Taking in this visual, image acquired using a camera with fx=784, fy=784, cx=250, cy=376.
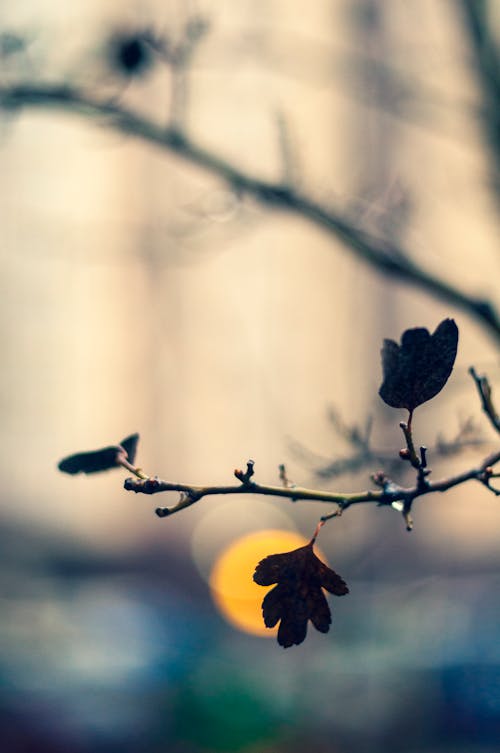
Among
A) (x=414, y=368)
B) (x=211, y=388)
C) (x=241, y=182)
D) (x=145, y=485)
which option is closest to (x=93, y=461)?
(x=145, y=485)

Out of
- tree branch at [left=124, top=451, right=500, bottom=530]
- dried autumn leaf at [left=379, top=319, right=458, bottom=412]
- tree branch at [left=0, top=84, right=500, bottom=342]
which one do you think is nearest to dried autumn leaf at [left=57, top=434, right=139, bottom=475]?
tree branch at [left=124, top=451, right=500, bottom=530]

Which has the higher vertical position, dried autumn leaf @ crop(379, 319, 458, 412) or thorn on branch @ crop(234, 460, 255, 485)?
dried autumn leaf @ crop(379, 319, 458, 412)

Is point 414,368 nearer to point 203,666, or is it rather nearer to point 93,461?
point 93,461

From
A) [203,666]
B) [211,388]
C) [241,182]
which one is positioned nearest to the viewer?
[241,182]

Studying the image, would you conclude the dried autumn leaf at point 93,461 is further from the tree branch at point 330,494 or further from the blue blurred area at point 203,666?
the blue blurred area at point 203,666

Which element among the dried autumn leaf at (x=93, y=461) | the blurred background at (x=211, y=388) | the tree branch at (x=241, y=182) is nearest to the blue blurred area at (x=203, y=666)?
the blurred background at (x=211, y=388)

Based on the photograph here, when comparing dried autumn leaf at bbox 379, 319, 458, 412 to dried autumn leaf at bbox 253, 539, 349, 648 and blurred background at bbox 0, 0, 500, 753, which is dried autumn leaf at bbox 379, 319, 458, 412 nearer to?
dried autumn leaf at bbox 253, 539, 349, 648

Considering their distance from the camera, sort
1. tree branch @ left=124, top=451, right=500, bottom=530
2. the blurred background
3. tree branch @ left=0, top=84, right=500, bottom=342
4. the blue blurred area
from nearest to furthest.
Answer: tree branch @ left=124, top=451, right=500, bottom=530, tree branch @ left=0, top=84, right=500, bottom=342, the blue blurred area, the blurred background

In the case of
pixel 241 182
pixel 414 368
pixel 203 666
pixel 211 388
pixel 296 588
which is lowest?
pixel 296 588
